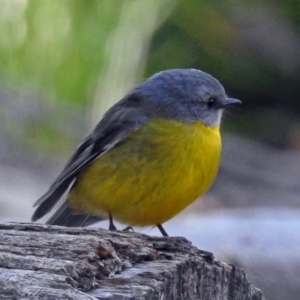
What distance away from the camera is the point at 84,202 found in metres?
5.39

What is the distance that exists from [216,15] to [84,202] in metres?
6.15

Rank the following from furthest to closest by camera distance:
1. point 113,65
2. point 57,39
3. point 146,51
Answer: point 146,51
point 113,65
point 57,39

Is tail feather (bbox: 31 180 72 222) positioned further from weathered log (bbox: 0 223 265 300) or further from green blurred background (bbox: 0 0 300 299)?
weathered log (bbox: 0 223 265 300)

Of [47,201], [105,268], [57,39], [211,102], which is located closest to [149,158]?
[211,102]

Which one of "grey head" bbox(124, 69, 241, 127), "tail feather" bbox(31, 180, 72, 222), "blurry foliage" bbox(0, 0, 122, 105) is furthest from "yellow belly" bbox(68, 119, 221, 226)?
"blurry foliage" bbox(0, 0, 122, 105)

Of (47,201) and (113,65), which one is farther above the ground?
(113,65)

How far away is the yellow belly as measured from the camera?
4938 millimetres

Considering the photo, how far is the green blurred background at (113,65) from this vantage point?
8.06 metres

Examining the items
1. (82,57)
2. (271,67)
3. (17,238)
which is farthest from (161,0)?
(17,238)

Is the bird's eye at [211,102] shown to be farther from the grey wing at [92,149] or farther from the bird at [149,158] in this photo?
the grey wing at [92,149]

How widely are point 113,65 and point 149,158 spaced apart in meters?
3.63

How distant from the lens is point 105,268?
292cm

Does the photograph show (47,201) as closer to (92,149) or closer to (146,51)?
(92,149)

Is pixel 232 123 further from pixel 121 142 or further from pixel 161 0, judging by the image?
pixel 121 142
